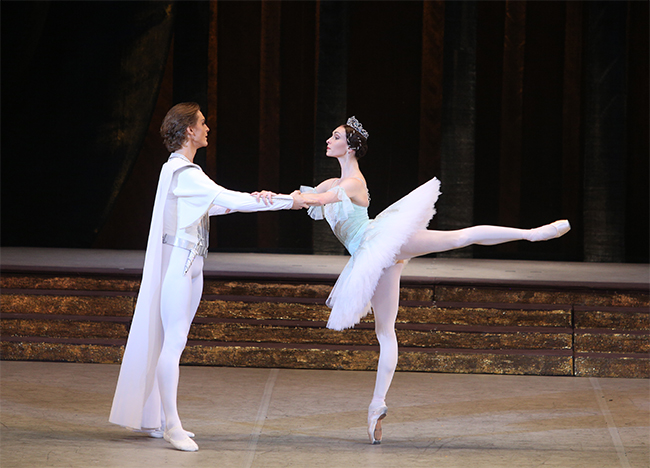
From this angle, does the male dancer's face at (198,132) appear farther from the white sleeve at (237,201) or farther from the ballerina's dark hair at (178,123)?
the white sleeve at (237,201)

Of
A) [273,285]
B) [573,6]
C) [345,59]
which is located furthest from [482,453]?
[573,6]

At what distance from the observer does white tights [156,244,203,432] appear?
2893 mm

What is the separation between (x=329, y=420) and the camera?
3406 millimetres

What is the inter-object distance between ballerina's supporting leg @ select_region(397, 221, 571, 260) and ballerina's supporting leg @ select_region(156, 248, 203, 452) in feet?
3.08

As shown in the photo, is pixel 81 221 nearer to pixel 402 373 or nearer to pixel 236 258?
pixel 236 258

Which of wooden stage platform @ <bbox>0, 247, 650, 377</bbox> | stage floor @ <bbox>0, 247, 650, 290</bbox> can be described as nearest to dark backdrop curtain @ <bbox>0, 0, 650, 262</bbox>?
stage floor @ <bbox>0, 247, 650, 290</bbox>

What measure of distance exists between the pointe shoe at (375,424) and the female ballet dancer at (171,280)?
28.9 inches

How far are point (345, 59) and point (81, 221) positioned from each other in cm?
296

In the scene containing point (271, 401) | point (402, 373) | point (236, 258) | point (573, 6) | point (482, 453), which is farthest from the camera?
point (573, 6)

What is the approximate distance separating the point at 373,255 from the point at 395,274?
0.57ft

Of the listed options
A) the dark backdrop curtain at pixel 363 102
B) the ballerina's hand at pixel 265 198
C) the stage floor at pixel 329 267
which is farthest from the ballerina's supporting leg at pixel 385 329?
the dark backdrop curtain at pixel 363 102

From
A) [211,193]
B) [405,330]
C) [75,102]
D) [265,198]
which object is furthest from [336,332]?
[75,102]

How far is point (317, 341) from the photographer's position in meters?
4.45

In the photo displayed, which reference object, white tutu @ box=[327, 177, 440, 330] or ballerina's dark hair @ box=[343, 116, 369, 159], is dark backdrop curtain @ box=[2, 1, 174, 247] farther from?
white tutu @ box=[327, 177, 440, 330]
